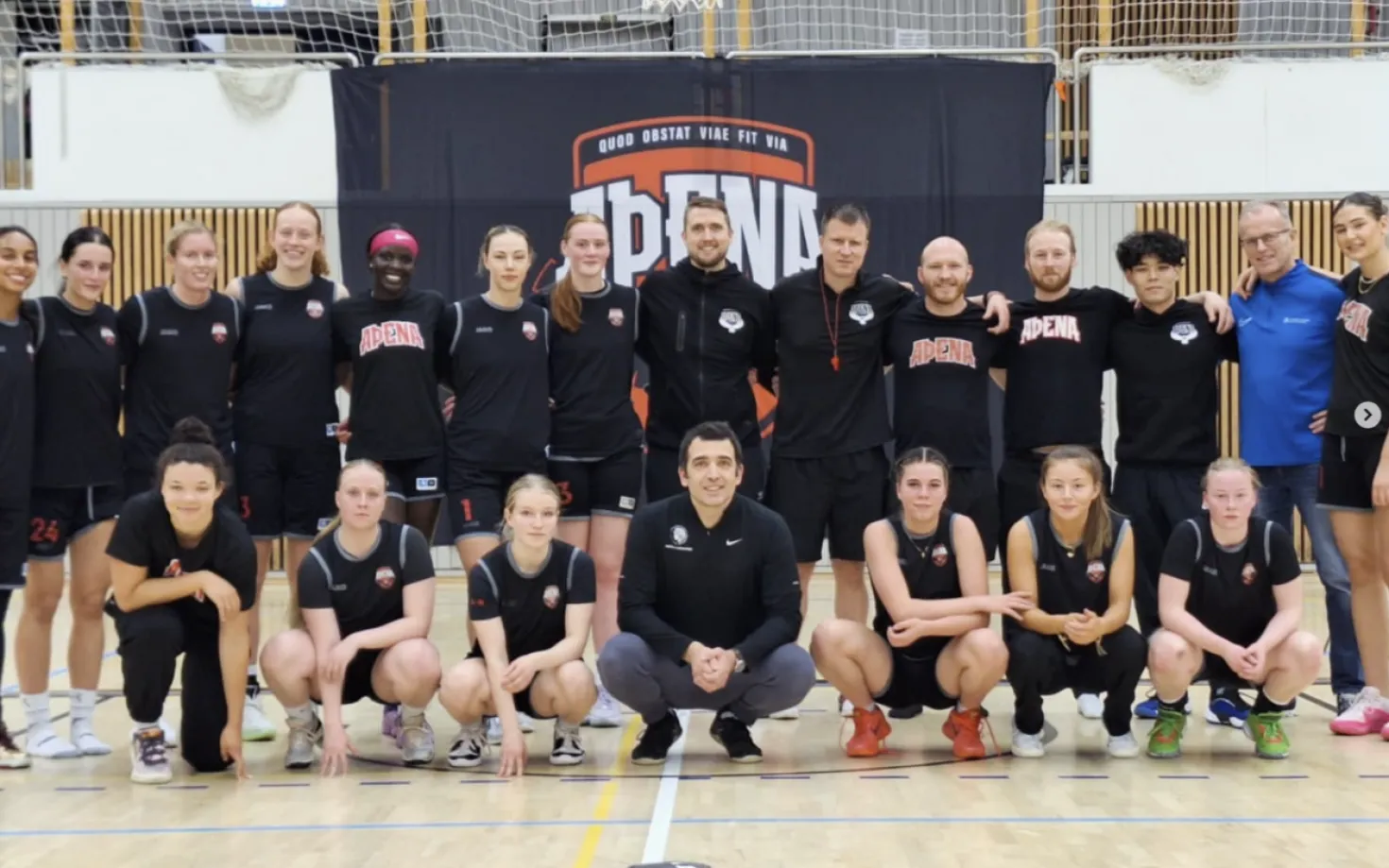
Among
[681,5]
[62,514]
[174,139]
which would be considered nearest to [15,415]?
[62,514]

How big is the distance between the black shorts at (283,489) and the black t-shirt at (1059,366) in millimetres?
2439

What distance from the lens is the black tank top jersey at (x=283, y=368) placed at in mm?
5262

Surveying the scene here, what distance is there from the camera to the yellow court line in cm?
363

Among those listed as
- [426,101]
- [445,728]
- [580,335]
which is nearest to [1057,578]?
[580,335]

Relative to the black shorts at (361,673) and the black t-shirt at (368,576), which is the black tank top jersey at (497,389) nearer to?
the black t-shirt at (368,576)

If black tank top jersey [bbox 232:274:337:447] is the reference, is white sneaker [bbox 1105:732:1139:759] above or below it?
below

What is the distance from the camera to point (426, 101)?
31.4 feet

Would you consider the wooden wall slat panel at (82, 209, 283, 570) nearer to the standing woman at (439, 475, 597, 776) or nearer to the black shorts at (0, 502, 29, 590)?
the black shorts at (0, 502, 29, 590)

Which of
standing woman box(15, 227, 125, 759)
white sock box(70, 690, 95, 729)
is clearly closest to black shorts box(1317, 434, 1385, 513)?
standing woman box(15, 227, 125, 759)

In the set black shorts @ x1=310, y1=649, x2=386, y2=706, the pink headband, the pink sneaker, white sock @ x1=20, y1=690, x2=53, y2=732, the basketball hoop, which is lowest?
the pink sneaker

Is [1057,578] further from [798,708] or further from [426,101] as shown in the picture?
[426,101]

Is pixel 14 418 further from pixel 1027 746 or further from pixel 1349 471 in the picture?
pixel 1349 471

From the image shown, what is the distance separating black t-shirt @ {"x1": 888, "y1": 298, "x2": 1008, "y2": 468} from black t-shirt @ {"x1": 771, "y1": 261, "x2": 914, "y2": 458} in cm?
9

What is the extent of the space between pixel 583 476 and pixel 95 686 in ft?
5.86
